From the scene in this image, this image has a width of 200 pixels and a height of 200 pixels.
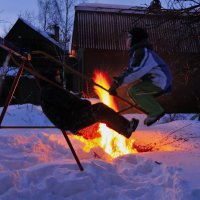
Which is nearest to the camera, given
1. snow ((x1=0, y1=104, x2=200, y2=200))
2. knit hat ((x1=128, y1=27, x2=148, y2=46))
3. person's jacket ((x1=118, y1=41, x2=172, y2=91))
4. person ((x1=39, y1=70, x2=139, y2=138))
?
snow ((x1=0, y1=104, x2=200, y2=200))

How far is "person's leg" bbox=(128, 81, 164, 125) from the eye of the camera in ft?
15.7

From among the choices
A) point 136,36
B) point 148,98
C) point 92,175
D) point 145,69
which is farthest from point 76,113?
point 136,36

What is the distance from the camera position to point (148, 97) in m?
4.83

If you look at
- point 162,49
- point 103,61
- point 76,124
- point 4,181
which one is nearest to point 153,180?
point 76,124

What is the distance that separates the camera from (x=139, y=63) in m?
4.57

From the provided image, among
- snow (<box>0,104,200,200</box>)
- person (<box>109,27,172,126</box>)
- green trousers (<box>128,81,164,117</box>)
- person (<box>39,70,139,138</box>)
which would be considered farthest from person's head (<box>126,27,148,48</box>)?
snow (<box>0,104,200,200</box>)

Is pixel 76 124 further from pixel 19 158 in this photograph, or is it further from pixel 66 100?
pixel 19 158

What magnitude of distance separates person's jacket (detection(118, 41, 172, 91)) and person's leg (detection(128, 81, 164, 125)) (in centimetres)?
8

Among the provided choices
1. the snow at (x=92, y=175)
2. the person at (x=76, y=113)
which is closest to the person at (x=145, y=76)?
the person at (x=76, y=113)

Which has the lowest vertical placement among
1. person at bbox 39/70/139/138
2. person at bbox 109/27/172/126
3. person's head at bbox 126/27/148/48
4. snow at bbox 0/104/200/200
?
snow at bbox 0/104/200/200

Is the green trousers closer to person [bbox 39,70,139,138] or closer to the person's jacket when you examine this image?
the person's jacket

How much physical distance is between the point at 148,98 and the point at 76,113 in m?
0.94

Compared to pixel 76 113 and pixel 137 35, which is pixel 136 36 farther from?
pixel 76 113

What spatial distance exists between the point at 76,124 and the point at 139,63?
117cm
